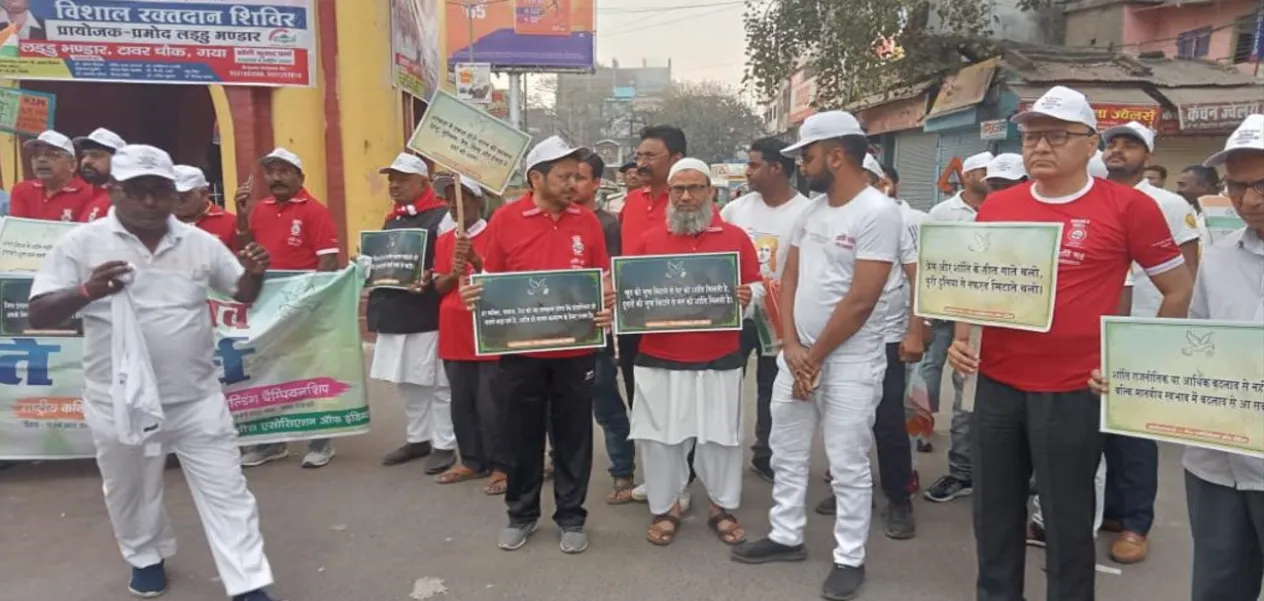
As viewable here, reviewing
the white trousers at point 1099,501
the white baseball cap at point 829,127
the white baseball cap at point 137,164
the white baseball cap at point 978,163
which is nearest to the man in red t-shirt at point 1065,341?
the white baseball cap at point 829,127

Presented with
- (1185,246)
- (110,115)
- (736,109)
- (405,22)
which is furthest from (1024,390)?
(736,109)

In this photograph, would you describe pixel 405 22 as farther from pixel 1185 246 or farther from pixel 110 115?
pixel 1185 246

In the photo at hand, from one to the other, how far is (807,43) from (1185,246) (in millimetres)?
10932

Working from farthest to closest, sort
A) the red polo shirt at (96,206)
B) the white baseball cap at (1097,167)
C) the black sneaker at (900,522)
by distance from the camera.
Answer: the red polo shirt at (96,206)
the black sneaker at (900,522)
the white baseball cap at (1097,167)

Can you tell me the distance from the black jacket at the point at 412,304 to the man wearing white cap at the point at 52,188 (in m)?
2.56

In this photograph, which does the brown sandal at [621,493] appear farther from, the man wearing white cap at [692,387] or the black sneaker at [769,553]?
the black sneaker at [769,553]

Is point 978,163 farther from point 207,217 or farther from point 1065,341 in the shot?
point 207,217

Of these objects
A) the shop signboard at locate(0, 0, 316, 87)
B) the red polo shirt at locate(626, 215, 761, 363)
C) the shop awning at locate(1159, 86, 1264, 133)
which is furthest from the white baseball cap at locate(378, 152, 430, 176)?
the shop awning at locate(1159, 86, 1264, 133)

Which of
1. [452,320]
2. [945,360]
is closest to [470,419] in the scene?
[452,320]

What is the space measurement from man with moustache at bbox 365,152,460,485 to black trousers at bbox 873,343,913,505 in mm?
2507

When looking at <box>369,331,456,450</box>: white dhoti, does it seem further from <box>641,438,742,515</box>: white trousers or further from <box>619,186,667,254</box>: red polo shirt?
<box>641,438,742,515</box>: white trousers

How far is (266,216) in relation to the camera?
17.9 feet

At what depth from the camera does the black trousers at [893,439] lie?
439cm

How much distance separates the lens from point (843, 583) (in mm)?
3662
